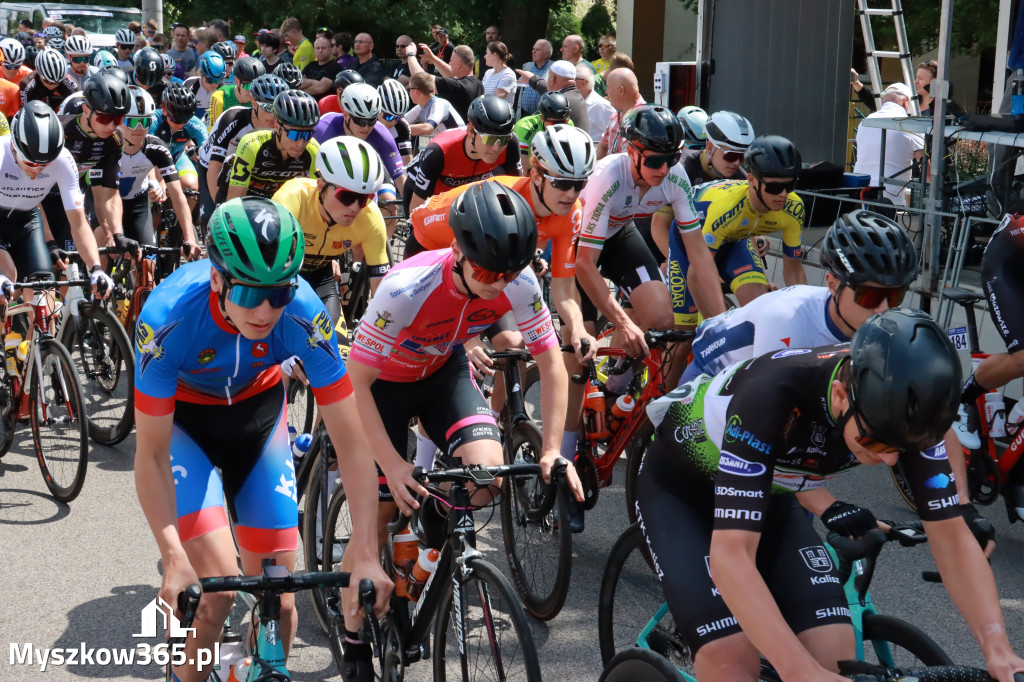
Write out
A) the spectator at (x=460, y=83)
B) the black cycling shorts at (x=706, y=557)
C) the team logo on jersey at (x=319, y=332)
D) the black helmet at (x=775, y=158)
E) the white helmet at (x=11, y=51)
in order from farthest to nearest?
the white helmet at (x=11, y=51) → the spectator at (x=460, y=83) → the black helmet at (x=775, y=158) → the team logo on jersey at (x=319, y=332) → the black cycling shorts at (x=706, y=557)

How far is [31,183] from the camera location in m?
6.98

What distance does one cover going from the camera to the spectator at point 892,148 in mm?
11016

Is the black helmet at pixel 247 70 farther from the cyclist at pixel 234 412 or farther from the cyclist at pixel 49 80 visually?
the cyclist at pixel 234 412

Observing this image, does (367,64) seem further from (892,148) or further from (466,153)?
(466,153)

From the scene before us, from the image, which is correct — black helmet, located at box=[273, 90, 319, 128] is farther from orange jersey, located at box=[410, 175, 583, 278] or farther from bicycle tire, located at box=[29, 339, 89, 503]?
orange jersey, located at box=[410, 175, 583, 278]

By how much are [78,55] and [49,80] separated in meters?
3.85

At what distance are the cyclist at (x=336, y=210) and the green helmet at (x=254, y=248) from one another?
220cm

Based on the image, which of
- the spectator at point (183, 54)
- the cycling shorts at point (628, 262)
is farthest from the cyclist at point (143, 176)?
the spectator at point (183, 54)

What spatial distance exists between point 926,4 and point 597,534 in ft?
62.6

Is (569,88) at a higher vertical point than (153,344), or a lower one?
higher

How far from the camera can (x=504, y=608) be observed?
3352mm

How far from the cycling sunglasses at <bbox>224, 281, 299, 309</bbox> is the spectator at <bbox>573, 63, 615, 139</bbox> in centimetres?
963

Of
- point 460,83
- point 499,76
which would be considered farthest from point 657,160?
point 499,76

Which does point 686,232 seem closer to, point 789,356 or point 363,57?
point 789,356
